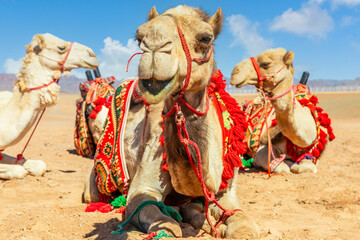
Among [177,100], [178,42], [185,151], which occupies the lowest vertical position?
[185,151]

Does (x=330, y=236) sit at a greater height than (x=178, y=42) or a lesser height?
lesser

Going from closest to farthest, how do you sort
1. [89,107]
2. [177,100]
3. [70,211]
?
[177,100]
[70,211]
[89,107]

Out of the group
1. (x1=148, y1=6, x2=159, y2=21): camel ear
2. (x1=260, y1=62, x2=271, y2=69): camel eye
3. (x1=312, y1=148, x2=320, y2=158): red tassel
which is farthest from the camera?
(x1=312, y1=148, x2=320, y2=158): red tassel

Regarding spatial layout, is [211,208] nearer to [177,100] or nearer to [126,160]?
[126,160]

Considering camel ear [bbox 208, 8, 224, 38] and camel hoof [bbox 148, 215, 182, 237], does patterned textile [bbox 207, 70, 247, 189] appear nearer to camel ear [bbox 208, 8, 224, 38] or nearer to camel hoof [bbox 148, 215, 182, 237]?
camel ear [bbox 208, 8, 224, 38]

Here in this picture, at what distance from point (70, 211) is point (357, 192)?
3.21 meters

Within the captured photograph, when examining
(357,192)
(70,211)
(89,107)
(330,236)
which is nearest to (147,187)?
(70,211)

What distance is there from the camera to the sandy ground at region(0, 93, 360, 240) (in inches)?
123

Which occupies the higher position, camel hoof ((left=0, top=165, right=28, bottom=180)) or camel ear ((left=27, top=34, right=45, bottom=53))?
camel ear ((left=27, top=34, right=45, bottom=53))

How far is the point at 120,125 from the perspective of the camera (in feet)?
12.0

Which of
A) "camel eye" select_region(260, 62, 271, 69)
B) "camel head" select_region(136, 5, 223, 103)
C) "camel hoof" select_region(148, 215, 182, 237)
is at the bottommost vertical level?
"camel hoof" select_region(148, 215, 182, 237)

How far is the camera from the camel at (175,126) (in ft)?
6.52

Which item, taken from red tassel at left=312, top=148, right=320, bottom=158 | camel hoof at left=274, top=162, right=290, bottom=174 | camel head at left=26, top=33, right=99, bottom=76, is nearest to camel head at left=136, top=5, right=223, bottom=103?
camel head at left=26, top=33, right=99, bottom=76

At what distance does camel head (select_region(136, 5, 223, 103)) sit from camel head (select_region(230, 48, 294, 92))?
2623 millimetres
